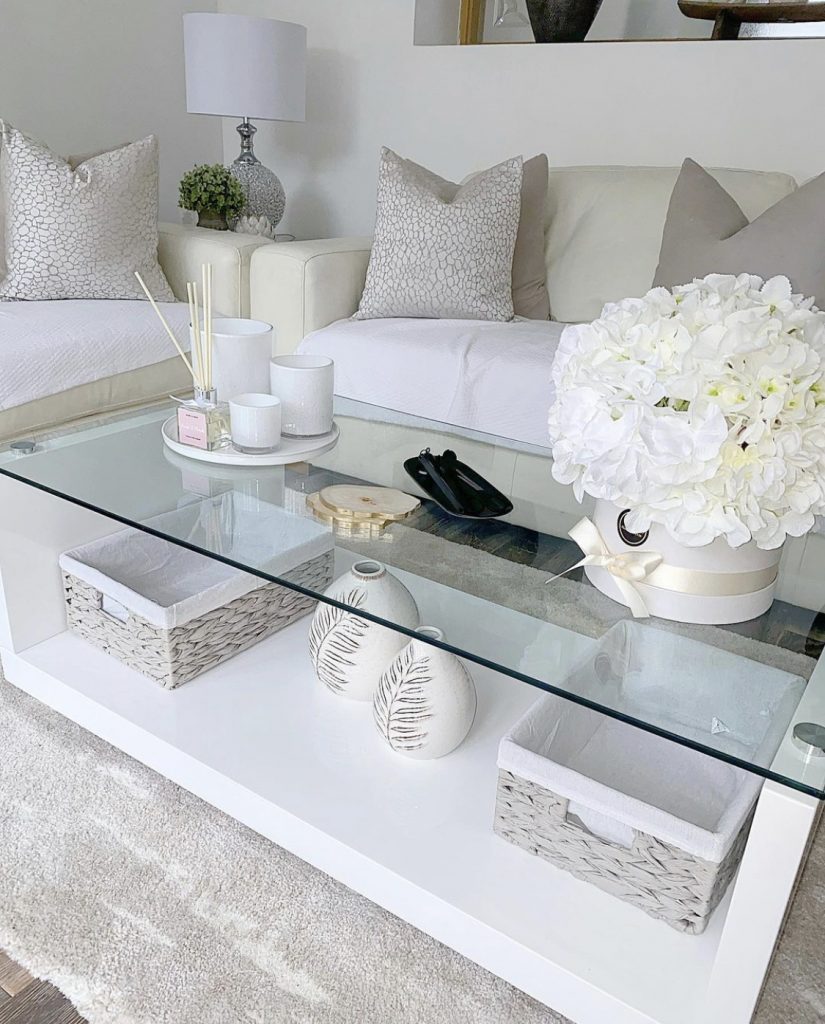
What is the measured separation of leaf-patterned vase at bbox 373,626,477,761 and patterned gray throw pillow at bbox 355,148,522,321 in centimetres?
130

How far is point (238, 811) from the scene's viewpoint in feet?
3.48

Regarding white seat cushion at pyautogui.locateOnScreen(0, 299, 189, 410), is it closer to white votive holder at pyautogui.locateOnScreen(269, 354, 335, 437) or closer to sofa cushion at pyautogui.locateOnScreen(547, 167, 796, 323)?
white votive holder at pyautogui.locateOnScreen(269, 354, 335, 437)

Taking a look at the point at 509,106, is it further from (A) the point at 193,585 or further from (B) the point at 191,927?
(B) the point at 191,927

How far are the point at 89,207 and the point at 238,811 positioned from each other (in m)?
1.63

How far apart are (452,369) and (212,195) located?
1120 millimetres

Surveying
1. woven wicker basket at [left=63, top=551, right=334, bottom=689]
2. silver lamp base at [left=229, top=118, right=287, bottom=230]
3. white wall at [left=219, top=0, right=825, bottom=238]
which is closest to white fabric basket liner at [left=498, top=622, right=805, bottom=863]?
woven wicker basket at [left=63, top=551, right=334, bottom=689]

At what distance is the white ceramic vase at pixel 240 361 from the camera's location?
49.1 inches

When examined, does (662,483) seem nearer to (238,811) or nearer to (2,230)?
(238,811)

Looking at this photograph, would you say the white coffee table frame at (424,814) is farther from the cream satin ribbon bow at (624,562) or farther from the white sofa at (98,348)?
the white sofa at (98,348)

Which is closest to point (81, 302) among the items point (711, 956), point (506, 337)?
point (506, 337)

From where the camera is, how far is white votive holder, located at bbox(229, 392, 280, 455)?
3.87ft

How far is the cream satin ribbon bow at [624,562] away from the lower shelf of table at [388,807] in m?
0.32

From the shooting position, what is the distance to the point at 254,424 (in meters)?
1.18

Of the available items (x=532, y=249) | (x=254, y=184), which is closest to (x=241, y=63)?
(x=254, y=184)
